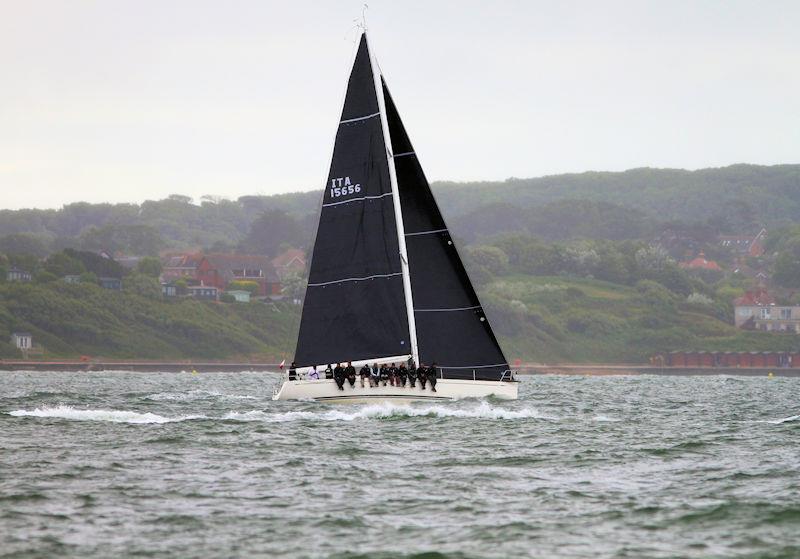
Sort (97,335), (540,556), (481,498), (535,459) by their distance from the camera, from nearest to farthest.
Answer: (540,556)
(481,498)
(535,459)
(97,335)

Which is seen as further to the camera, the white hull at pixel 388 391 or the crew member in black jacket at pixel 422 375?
the crew member in black jacket at pixel 422 375

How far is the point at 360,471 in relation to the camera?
29.9m

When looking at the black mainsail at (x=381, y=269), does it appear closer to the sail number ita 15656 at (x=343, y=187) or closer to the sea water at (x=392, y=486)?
the sail number ita 15656 at (x=343, y=187)

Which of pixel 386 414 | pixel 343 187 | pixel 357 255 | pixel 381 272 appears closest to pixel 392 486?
pixel 386 414

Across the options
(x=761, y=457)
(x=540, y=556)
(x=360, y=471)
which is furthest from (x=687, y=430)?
(x=540, y=556)

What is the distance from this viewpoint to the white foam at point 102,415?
43781 mm

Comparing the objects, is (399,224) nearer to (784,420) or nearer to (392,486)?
(784,420)

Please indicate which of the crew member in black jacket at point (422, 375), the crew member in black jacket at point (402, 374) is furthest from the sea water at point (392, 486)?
the crew member in black jacket at point (402, 374)

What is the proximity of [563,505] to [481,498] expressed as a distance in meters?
1.61

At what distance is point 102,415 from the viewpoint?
4500 cm

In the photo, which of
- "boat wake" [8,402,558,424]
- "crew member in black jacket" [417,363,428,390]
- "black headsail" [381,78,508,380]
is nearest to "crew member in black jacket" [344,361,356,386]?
"boat wake" [8,402,558,424]

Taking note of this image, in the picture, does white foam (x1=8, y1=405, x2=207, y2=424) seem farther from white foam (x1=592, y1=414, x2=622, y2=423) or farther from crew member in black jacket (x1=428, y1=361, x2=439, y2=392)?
white foam (x1=592, y1=414, x2=622, y2=423)

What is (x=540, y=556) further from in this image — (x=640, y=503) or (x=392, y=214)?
(x=392, y=214)

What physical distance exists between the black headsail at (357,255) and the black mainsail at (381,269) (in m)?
0.04
